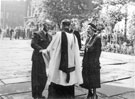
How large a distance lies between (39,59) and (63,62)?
739 mm

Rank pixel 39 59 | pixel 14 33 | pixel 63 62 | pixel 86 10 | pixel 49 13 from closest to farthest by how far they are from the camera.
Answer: pixel 63 62
pixel 39 59
pixel 49 13
pixel 86 10
pixel 14 33

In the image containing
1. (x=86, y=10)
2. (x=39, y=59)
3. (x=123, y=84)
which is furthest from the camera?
(x=86, y=10)

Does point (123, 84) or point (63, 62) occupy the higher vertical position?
point (63, 62)

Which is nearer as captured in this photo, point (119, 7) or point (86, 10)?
point (119, 7)

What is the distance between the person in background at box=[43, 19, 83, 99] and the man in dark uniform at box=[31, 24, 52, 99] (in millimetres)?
358

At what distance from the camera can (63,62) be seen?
4367mm

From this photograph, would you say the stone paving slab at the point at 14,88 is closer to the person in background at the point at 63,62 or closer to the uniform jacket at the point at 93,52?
the person in background at the point at 63,62

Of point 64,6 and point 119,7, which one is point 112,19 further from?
point 64,6

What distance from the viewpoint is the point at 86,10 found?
80.0 feet

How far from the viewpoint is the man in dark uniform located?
4.81 metres

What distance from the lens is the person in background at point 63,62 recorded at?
4352mm

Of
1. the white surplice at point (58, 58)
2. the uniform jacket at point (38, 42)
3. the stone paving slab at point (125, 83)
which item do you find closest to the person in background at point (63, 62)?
the white surplice at point (58, 58)

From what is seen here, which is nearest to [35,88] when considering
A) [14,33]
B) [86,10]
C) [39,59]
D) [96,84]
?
[39,59]

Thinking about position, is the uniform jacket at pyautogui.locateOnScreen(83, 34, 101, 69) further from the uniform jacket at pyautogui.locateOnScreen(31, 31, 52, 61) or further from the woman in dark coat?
the uniform jacket at pyautogui.locateOnScreen(31, 31, 52, 61)
